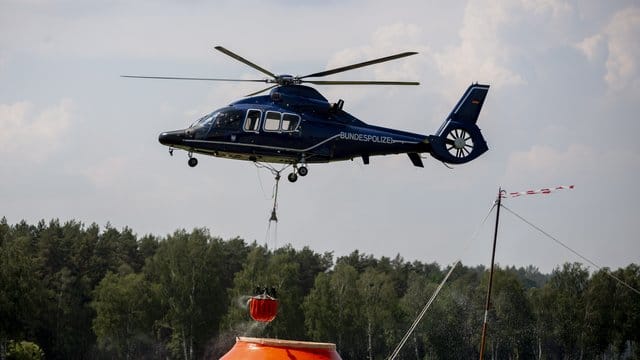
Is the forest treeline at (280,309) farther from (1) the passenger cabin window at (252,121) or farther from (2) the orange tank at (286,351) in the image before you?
(2) the orange tank at (286,351)

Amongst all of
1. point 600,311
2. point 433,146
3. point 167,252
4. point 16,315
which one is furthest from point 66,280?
point 433,146

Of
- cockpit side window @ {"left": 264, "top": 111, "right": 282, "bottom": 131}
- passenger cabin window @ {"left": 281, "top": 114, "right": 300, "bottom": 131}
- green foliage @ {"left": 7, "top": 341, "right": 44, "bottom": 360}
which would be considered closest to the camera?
cockpit side window @ {"left": 264, "top": 111, "right": 282, "bottom": 131}

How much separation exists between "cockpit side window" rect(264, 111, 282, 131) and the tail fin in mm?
7563

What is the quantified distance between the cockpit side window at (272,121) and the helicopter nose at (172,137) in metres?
3.61

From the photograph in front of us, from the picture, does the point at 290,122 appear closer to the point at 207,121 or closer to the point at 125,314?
the point at 207,121

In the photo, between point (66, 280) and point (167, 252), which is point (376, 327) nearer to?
point (167, 252)

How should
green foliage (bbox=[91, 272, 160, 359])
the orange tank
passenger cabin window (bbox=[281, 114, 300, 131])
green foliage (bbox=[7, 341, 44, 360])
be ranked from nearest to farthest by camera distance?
1. the orange tank
2. passenger cabin window (bbox=[281, 114, 300, 131])
3. green foliage (bbox=[7, 341, 44, 360])
4. green foliage (bbox=[91, 272, 160, 359])

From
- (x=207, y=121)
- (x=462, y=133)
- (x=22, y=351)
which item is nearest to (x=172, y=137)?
(x=207, y=121)

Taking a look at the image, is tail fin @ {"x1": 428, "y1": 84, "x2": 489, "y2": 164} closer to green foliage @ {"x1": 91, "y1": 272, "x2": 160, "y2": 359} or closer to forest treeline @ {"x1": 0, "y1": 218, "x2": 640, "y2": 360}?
forest treeline @ {"x1": 0, "y1": 218, "x2": 640, "y2": 360}

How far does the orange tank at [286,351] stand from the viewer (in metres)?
29.1

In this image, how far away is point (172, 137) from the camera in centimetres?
4881

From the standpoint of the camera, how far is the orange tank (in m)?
29.1

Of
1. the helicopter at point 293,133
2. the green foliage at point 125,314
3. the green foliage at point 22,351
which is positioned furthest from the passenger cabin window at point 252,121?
the green foliage at point 125,314

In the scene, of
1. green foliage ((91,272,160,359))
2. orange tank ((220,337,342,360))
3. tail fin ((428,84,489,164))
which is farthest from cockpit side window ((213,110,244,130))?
green foliage ((91,272,160,359))
